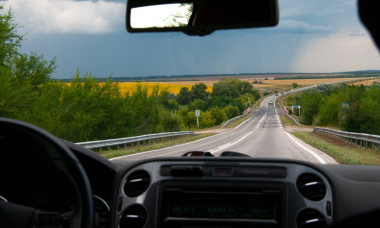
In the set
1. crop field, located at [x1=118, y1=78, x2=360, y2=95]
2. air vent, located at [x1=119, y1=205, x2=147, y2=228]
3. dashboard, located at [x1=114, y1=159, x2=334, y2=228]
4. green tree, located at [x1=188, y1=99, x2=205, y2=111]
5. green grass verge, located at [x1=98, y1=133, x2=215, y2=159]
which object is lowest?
green grass verge, located at [x1=98, y1=133, x2=215, y2=159]

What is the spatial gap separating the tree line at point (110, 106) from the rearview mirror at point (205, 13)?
9.86ft

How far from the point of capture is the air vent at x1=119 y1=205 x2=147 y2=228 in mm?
2643

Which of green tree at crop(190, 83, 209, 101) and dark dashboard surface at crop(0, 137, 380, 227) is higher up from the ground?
green tree at crop(190, 83, 209, 101)

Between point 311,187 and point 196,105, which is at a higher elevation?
point 196,105

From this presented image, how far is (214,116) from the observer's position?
8070mm

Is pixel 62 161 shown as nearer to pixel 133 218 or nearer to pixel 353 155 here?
pixel 133 218

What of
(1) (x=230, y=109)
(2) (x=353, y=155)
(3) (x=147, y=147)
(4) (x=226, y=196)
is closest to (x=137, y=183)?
(4) (x=226, y=196)

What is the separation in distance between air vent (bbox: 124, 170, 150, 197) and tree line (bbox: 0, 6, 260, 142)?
290 cm

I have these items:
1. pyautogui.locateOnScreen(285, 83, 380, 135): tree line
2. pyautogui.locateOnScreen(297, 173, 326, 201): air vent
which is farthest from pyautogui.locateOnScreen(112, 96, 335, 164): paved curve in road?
pyautogui.locateOnScreen(297, 173, 326, 201): air vent

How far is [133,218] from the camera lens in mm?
2646

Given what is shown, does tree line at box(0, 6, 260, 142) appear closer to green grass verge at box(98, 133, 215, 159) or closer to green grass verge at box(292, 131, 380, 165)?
green grass verge at box(98, 133, 215, 159)

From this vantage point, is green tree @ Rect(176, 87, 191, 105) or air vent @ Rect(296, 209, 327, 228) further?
green tree @ Rect(176, 87, 191, 105)

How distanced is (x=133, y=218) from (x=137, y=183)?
218mm

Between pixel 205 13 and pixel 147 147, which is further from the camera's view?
pixel 147 147
